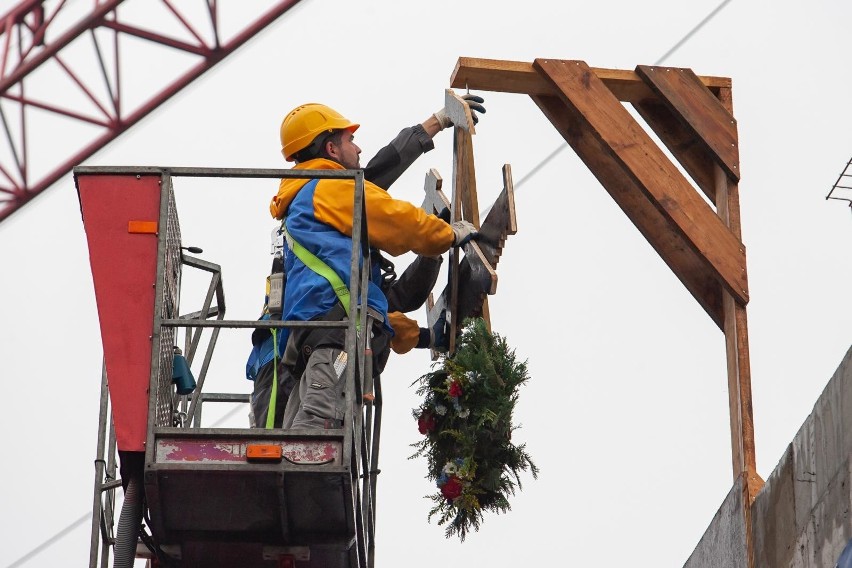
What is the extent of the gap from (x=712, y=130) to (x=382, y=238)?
2184 millimetres

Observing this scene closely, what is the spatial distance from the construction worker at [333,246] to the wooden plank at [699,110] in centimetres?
109

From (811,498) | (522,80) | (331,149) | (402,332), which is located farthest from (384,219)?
(811,498)

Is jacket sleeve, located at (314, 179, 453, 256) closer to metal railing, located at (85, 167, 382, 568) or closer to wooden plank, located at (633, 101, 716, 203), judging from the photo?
metal railing, located at (85, 167, 382, 568)

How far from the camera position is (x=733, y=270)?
1034cm

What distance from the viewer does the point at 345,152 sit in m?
10.7

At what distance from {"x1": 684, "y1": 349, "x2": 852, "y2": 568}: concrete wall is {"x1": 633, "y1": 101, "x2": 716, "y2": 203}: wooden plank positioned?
84.1 inches

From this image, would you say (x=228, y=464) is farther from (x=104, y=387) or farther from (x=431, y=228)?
(x=431, y=228)

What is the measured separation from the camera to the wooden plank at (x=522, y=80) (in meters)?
11.0

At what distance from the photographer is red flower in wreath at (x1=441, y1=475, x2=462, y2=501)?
34.3 ft

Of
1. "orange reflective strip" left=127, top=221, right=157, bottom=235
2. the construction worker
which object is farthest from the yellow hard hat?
"orange reflective strip" left=127, top=221, right=157, bottom=235

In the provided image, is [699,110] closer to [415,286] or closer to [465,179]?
[465,179]

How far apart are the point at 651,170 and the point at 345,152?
5.85ft

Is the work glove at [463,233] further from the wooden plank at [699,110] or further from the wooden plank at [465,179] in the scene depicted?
the wooden plank at [699,110]

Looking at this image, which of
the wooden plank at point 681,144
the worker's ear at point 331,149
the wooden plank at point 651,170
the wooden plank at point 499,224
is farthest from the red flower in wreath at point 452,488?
the wooden plank at point 681,144
